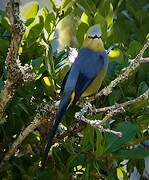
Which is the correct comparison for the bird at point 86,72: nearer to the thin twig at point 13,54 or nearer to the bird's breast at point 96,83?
the bird's breast at point 96,83

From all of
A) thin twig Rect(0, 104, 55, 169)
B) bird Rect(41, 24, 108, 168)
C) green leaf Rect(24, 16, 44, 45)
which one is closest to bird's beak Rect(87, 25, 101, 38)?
bird Rect(41, 24, 108, 168)

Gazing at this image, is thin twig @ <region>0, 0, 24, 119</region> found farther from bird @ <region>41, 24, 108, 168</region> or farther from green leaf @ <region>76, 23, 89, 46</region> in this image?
green leaf @ <region>76, 23, 89, 46</region>

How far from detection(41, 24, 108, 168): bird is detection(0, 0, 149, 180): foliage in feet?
0.07

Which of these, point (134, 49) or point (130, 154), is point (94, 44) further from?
point (130, 154)

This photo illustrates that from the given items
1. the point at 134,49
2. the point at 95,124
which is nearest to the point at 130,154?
the point at 95,124

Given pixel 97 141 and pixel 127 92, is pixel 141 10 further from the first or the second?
pixel 97 141

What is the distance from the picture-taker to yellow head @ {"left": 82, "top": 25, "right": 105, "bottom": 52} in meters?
1.02

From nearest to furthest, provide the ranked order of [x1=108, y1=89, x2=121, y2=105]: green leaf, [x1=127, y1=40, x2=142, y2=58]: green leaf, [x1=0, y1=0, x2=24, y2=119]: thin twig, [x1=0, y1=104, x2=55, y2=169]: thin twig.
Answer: [x1=0, y1=0, x2=24, y2=119]: thin twig, [x1=0, y1=104, x2=55, y2=169]: thin twig, [x1=108, y1=89, x2=121, y2=105]: green leaf, [x1=127, y1=40, x2=142, y2=58]: green leaf

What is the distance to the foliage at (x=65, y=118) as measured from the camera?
89 cm

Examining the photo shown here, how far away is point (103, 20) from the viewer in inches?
38.6

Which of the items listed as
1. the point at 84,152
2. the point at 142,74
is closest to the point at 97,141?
the point at 84,152

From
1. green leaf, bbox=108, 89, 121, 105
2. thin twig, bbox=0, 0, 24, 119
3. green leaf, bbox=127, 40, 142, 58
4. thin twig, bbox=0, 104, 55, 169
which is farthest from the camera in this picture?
green leaf, bbox=127, 40, 142, 58

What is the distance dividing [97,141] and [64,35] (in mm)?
776

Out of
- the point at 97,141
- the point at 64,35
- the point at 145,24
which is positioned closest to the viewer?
the point at 97,141
